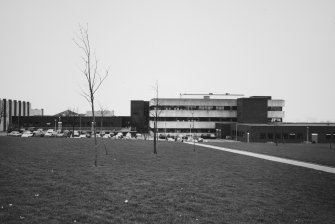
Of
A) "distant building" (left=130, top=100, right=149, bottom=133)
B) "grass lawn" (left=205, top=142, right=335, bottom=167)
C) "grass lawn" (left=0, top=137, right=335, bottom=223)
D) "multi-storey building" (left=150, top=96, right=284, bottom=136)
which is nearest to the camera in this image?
"grass lawn" (left=0, top=137, right=335, bottom=223)

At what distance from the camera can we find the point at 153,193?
1176cm

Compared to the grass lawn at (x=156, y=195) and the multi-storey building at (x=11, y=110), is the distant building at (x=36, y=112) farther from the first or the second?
the grass lawn at (x=156, y=195)

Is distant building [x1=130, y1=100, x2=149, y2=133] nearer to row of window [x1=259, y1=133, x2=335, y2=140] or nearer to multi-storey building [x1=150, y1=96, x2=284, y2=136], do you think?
multi-storey building [x1=150, y1=96, x2=284, y2=136]

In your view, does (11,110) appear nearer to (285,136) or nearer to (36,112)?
(36,112)

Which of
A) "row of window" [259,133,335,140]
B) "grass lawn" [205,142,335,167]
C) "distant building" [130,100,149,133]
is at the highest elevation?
"distant building" [130,100,149,133]

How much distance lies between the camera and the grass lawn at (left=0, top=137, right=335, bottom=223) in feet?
29.3

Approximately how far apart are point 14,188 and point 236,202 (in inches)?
350

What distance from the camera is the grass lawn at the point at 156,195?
8930 millimetres

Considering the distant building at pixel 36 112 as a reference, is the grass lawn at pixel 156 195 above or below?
below

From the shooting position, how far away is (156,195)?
37.6 feet

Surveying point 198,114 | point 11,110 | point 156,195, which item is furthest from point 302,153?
point 11,110

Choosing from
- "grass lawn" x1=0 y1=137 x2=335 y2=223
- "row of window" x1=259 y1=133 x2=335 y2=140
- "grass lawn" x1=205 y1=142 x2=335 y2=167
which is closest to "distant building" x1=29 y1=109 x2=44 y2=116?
"row of window" x1=259 y1=133 x2=335 y2=140

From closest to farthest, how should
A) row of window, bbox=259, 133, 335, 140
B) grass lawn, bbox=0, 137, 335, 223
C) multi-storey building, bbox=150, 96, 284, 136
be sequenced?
grass lawn, bbox=0, 137, 335, 223 → row of window, bbox=259, 133, 335, 140 → multi-storey building, bbox=150, 96, 284, 136

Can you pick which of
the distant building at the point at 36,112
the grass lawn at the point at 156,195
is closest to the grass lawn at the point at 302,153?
the grass lawn at the point at 156,195
